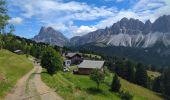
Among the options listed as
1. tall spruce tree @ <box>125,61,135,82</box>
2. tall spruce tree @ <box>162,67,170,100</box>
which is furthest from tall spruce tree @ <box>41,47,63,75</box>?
tall spruce tree @ <box>125,61,135,82</box>

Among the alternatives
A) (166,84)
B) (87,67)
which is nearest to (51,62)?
(87,67)

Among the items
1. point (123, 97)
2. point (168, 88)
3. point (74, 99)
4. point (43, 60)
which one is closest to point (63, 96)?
point (74, 99)

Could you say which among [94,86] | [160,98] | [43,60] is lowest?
[160,98]

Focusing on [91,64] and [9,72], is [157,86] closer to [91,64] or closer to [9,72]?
[91,64]

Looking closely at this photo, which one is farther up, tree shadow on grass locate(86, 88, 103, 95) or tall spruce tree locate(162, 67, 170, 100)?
tree shadow on grass locate(86, 88, 103, 95)

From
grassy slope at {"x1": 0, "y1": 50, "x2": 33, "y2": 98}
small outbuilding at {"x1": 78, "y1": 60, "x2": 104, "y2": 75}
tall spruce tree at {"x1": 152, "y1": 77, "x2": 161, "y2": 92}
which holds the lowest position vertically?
tall spruce tree at {"x1": 152, "y1": 77, "x2": 161, "y2": 92}

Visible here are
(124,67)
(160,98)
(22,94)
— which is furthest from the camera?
(124,67)

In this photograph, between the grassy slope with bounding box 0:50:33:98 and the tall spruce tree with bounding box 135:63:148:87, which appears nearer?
the grassy slope with bounding box 0:50:33:98

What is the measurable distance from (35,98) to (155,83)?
131 metres

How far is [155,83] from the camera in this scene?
163625 millimetres

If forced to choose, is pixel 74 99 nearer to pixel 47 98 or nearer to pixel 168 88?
pixel 47 98

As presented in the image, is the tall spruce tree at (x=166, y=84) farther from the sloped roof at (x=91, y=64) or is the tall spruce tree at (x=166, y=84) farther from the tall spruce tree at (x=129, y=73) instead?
the sloped roof at (x=91, y=64)

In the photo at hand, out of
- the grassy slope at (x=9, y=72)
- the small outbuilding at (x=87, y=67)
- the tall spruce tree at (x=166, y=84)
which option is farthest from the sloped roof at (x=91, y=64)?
the tall spruce tree at (x=166, y=84)

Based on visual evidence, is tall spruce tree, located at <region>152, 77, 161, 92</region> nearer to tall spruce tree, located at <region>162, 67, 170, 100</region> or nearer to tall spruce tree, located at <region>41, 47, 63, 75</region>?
tall spruce tree, located at <region>162, 67, 170, 100</region>
